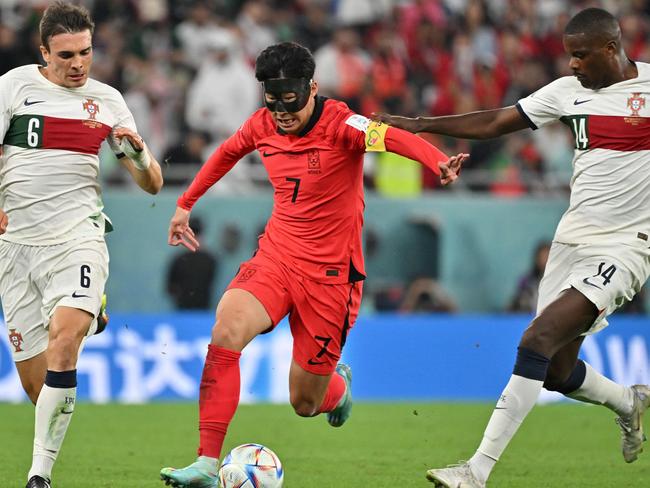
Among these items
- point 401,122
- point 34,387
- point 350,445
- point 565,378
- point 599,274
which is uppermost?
point 401,122

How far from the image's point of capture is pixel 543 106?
838cm

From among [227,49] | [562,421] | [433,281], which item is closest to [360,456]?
[562,421]

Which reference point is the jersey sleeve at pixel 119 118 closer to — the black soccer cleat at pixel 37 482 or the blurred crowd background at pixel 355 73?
the black soccer cleat at pixel 37 482

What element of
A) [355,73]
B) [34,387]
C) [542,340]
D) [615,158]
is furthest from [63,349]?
[355,73]

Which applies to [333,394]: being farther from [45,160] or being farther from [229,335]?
[45,160]

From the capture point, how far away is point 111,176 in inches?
679

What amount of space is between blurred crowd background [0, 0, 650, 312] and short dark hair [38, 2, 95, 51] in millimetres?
8311

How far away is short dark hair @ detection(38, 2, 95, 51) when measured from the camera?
27.3ft

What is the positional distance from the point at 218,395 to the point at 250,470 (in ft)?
1.62

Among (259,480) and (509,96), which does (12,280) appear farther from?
(509,96)

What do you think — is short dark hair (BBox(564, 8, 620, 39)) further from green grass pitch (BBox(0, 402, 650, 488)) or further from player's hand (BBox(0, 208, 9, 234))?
player's hand (BBox(0, 208, 9, 234))

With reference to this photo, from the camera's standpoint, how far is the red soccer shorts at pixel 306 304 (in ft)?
27.4

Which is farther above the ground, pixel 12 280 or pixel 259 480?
pixel 12 280

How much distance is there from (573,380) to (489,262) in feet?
29.6
